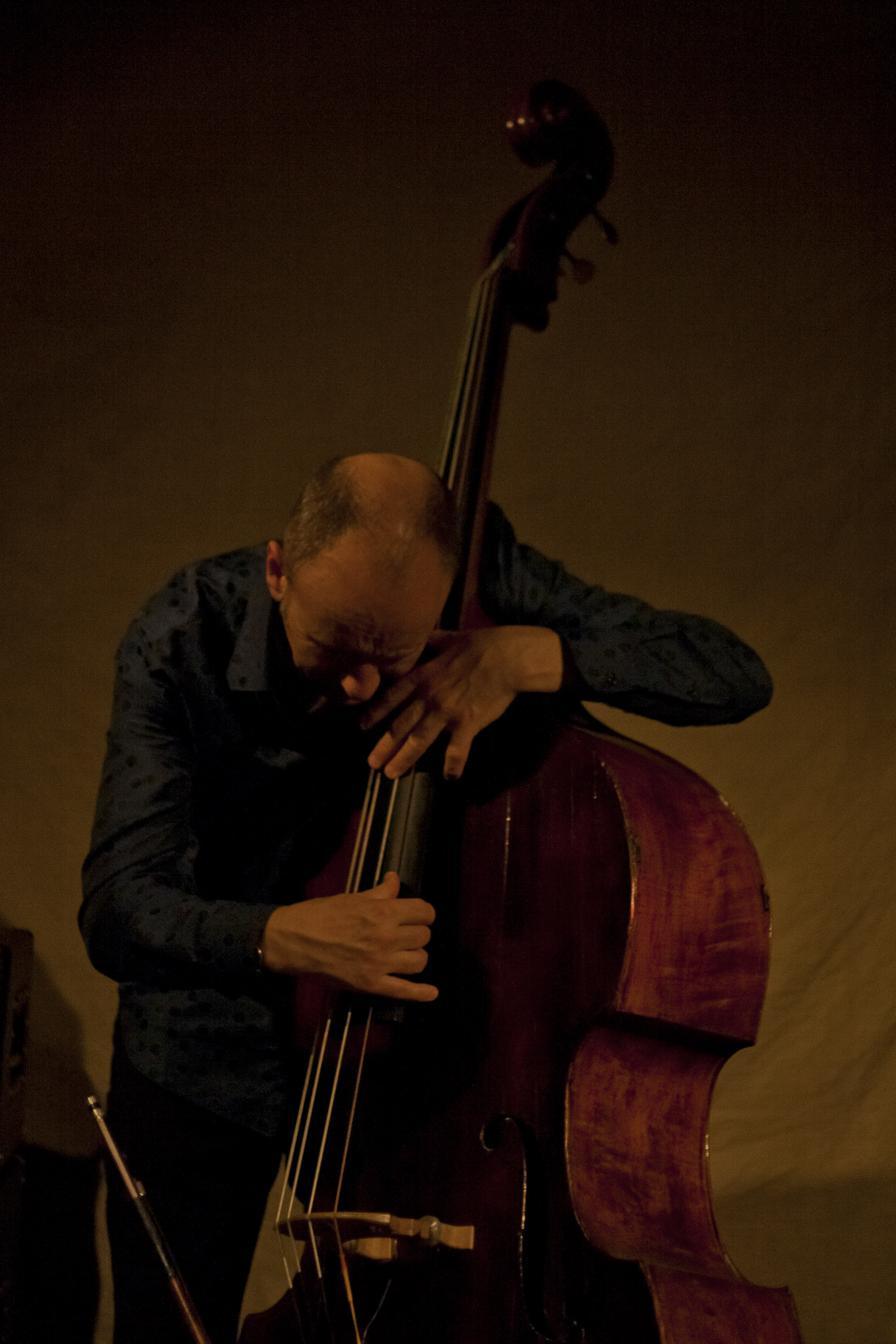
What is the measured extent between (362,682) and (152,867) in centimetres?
26

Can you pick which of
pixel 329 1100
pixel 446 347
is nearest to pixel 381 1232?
pixel 329 1100

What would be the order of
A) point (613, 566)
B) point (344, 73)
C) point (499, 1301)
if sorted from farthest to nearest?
point (344, 73)
point (613, 566)
point (499, 1301)

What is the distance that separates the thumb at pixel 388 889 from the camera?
946 millimetres

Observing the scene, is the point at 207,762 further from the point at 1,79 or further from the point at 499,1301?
the point at 1,79

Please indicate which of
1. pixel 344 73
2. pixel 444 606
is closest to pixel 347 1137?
pixel 444 606

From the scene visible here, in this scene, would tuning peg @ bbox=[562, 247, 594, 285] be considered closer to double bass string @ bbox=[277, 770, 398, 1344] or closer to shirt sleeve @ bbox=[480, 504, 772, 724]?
shirt sleeve @ bbox=[480, 504, 772, 724]

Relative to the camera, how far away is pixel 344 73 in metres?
2.12

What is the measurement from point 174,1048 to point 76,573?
1.07m

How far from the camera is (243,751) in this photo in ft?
3.90

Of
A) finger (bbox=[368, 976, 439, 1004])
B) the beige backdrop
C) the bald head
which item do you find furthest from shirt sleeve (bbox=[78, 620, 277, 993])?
the beige backdrop

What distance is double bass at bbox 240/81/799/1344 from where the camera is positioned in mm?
863

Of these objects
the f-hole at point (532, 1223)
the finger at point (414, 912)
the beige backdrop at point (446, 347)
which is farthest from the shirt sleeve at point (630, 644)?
the beige backdrop at point (446, 347)

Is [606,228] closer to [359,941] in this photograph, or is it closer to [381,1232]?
[359,941]

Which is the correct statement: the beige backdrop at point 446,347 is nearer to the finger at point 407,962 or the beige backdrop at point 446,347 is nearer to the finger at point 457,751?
the finger at point 457,751
